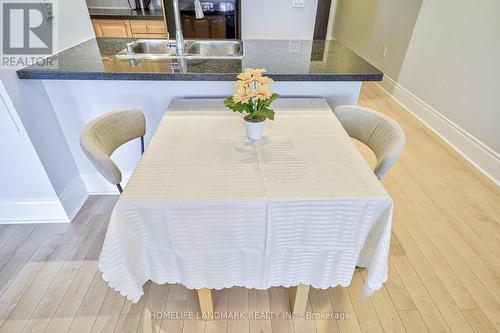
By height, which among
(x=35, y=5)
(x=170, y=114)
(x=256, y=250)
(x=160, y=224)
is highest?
(x=35, y=5)

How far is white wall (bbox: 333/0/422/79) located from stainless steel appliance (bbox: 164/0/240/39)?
1971mm

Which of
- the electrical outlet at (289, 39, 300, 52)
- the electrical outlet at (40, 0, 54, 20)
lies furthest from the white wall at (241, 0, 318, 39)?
the electrical outlet at (40, 0, 54, 20)

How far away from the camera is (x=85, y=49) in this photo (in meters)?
1.58

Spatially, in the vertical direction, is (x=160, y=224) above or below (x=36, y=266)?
above

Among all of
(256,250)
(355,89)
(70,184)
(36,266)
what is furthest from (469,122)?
(36,266)

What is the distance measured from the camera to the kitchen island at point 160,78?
1.27 metres

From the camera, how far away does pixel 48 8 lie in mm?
1383

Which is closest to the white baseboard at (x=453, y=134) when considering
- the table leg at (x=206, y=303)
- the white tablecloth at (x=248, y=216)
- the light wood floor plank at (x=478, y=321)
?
the light wood floor plank at (x=478, y=321)

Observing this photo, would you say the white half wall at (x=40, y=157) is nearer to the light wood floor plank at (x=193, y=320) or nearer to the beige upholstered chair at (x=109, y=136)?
the beige upholstered chair at (x=109, y=136)

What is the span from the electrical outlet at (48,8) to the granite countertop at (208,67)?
18cm

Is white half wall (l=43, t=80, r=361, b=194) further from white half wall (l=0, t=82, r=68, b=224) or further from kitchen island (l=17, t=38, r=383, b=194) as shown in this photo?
white half wall (l=0, t=82, r=68, b=224)

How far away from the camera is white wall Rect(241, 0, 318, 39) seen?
104 inches

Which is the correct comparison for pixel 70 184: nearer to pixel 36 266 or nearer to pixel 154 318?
pixel 36 266

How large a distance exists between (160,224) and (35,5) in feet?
4.51
